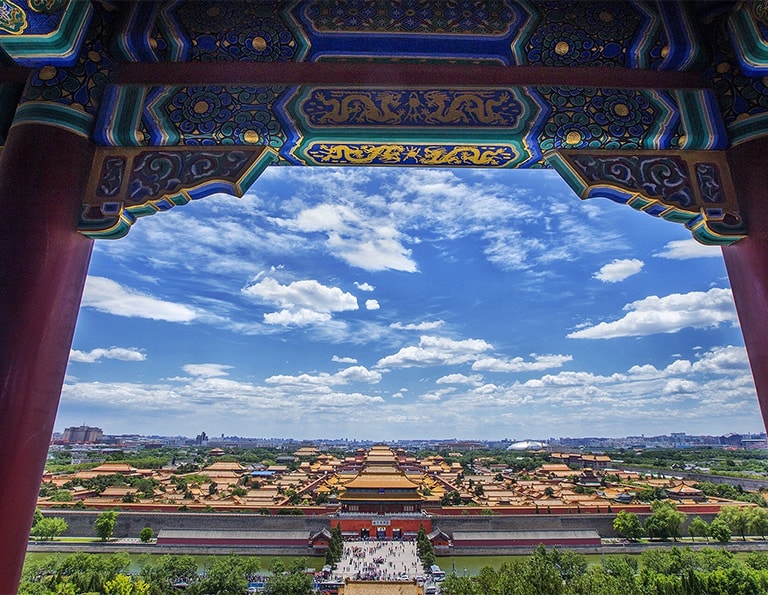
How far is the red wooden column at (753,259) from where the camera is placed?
60.7 inches

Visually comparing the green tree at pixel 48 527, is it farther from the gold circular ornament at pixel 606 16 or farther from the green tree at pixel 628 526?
the gold circular ornament at pixel 606 16

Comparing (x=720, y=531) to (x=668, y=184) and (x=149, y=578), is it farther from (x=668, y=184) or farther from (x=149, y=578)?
(x=668, y=184)

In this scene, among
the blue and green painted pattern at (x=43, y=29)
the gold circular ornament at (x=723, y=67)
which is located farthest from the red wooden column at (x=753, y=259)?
the blue and green painted pattern at (x=43, y=29)

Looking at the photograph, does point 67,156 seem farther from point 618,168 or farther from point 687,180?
point 687,180

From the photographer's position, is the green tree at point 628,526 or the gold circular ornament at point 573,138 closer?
the gold circular ornament at point 573,138

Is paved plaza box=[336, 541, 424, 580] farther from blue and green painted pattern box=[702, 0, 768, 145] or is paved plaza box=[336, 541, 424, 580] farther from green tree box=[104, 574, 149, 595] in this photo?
blue and green painted pattern box=[702, 0, 768, 145]

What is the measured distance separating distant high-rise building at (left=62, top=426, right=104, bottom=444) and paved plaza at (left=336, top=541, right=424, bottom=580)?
28783 mm

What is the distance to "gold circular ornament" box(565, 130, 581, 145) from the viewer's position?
1.79 meters

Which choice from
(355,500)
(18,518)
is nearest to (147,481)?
(355,500)

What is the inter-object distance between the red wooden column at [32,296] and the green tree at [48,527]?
714 inches

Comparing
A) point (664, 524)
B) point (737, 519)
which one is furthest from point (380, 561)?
point (737, 519)

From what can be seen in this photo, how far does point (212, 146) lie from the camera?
70.6 inches

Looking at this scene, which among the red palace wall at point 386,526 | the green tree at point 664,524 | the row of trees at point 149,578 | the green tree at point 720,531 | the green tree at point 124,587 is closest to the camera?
the green tree at point 124,587

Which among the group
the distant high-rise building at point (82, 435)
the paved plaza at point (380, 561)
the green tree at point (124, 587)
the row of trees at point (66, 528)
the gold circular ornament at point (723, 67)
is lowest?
the paved plaza at point (380, 561)
